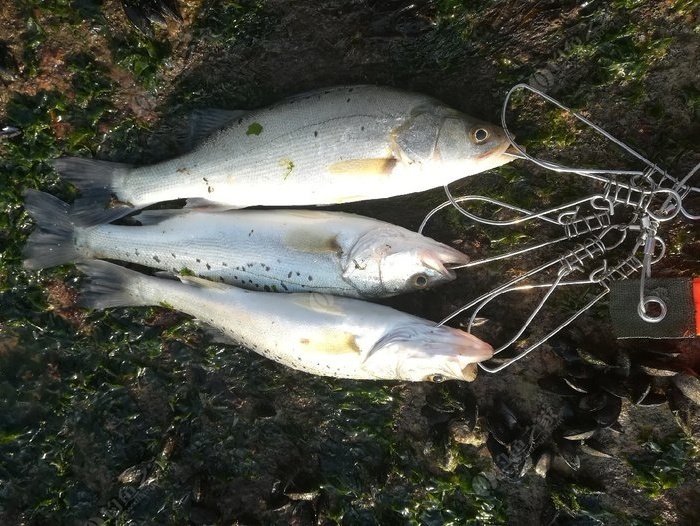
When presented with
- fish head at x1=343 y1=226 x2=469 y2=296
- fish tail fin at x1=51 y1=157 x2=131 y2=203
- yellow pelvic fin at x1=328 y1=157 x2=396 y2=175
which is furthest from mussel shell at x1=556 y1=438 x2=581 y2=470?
fish tail fin at x1=51 y1=157 x2=131 y2=203

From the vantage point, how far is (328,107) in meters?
3.80

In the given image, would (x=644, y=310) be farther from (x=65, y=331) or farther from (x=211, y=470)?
(x=65, y=331)

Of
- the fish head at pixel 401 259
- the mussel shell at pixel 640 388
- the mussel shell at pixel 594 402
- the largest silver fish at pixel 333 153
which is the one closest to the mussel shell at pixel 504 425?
the mussel shell at pixel 594 402

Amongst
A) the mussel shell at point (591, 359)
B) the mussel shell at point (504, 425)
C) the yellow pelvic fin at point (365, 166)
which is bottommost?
the mussel shell at point (504, 425)

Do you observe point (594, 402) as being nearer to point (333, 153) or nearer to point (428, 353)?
point (428, 353)

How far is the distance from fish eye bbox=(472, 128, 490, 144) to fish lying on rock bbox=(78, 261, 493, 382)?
61.9 inches

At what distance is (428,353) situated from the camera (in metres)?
3.71

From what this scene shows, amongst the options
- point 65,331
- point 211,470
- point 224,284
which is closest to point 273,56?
point 224,284

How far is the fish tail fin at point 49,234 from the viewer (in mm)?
4391

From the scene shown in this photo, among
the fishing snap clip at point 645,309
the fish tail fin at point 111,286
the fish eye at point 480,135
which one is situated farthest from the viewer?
the fish tail fin at point 111,286

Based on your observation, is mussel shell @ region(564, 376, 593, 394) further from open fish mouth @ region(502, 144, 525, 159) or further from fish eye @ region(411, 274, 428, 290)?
open fish mouth @ region(502, 144, 525, 159)

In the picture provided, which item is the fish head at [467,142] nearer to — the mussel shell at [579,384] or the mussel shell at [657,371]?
the mussel shell at [579,384]

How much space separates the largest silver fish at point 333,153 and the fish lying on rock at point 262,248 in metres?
0.21

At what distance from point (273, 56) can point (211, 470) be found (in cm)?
420
